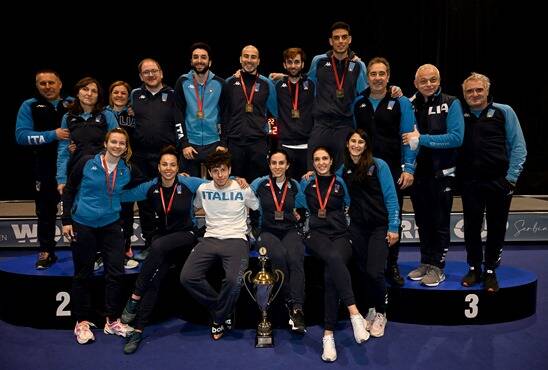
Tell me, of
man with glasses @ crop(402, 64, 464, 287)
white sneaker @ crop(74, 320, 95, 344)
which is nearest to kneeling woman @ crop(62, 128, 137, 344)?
white sneaker @ crop(74, 320, 95, 344)

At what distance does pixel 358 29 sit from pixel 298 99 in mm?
3663

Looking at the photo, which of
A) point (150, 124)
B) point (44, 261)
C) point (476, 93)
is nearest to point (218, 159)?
point (150, 124)

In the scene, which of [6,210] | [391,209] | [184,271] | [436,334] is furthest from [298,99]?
[6,210]

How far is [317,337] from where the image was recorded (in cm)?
377

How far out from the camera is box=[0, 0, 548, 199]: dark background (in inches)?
293

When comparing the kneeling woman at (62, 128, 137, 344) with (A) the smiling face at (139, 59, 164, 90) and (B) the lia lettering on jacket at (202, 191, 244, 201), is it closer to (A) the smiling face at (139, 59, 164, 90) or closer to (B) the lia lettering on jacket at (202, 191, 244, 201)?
(B) the lia lettering on jacket at (202, 191, 244, 201)

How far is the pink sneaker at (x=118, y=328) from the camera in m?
3.70

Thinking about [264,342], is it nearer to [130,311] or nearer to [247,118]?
[130,311]

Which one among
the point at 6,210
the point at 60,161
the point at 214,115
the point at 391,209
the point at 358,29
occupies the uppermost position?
the point at 358,29

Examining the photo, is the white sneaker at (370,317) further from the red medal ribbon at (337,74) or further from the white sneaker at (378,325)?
the red medal ribbon at (337,74)

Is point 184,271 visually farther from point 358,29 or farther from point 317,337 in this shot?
point 358,29

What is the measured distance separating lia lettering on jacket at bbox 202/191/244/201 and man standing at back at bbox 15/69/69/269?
5.18ft

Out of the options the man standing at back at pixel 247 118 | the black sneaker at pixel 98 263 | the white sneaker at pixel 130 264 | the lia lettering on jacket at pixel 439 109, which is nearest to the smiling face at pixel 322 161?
the man standing at back at pixel 247 118

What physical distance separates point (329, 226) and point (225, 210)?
2.71ft
